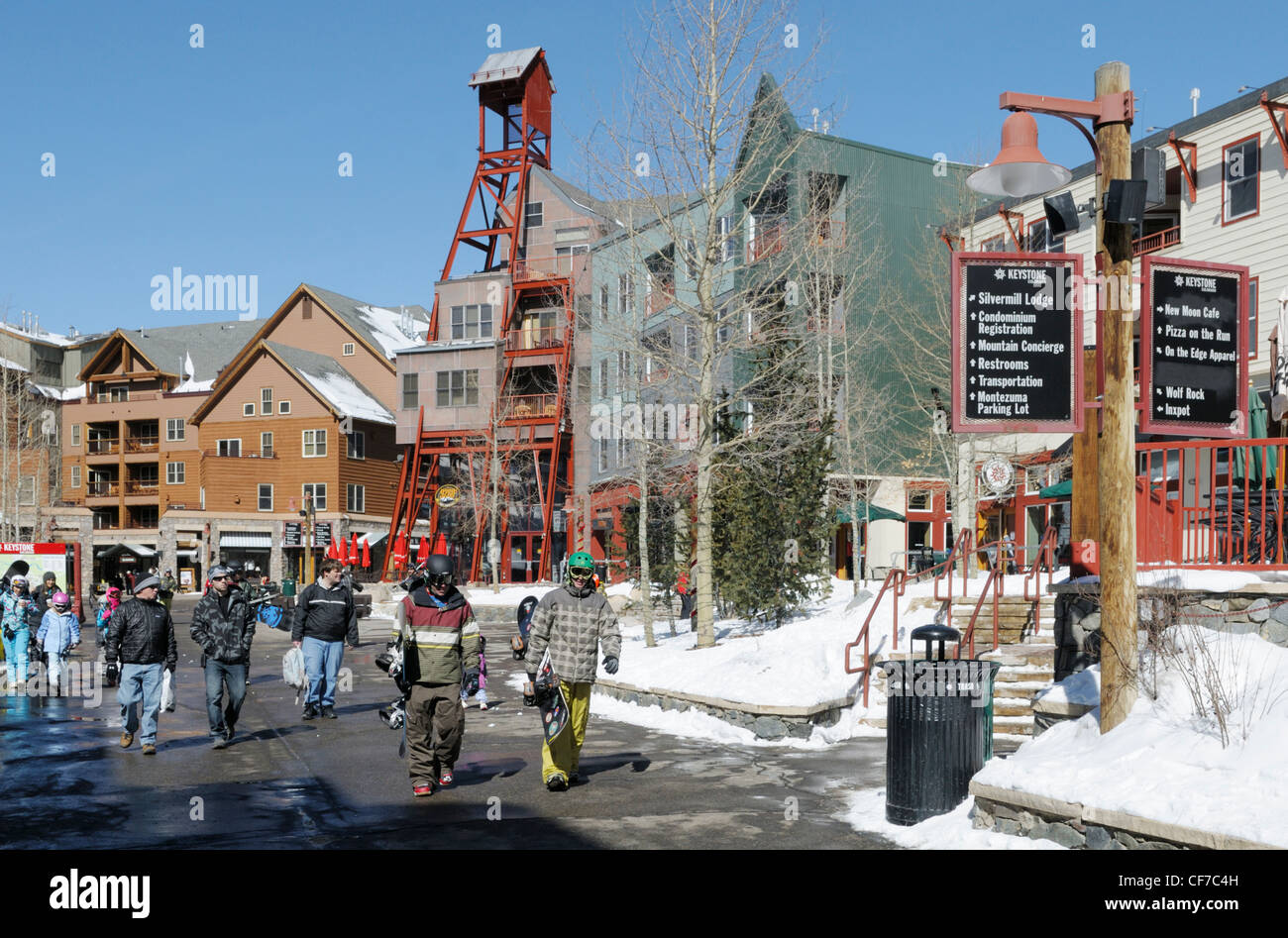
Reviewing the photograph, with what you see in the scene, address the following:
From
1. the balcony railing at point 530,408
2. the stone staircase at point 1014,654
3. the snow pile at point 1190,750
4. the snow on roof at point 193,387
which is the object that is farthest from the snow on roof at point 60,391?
the snow pile at point 1190,750

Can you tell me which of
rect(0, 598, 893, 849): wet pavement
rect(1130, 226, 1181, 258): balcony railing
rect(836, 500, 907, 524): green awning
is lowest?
rect(0, 598, 893, 849): wet pavement

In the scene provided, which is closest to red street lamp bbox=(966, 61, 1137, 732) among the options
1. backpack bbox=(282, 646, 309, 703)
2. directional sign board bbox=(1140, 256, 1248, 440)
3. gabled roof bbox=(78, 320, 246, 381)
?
directional sign board bbox=(1140, 256, 1248, 440)

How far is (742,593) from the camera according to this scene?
820 inches

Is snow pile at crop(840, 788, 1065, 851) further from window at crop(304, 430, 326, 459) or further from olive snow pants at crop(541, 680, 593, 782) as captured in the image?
window at crop(304, 430, 326, 459)

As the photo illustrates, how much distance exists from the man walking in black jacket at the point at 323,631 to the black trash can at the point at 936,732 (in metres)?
8.26

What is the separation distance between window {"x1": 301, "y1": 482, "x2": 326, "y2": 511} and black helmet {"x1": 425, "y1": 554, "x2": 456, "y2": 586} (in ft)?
168

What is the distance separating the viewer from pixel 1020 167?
8102mm

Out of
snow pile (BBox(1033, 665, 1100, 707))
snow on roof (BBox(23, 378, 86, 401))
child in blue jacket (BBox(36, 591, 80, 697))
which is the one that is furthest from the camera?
snow on roof (BBox(23, 378, 86, 401))

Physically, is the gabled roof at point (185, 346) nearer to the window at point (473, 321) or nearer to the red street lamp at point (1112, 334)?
the window at point (473, 321)

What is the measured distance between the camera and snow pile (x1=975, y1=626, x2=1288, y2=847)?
21.0ft

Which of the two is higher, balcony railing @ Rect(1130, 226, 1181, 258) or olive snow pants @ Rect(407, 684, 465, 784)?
balcony railing @ Rect(1130, 226, 1181, 258)

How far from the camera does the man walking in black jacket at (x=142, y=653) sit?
12414 millimetres

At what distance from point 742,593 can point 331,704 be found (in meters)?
7.86
